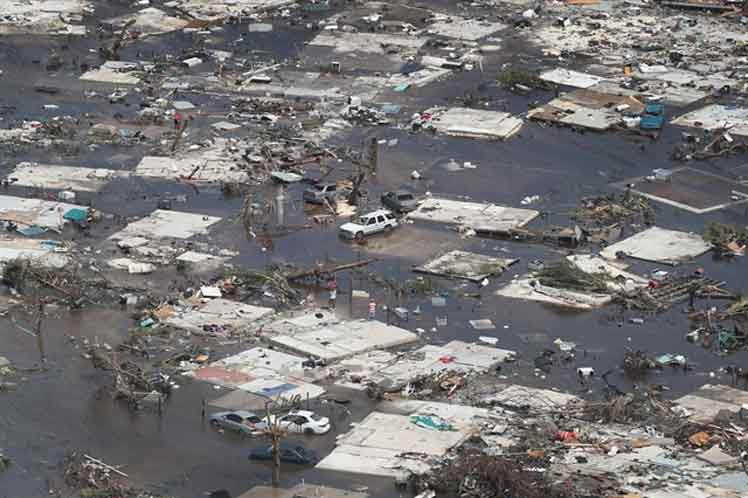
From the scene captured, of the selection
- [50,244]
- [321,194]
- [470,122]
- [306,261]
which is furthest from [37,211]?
[470,122]

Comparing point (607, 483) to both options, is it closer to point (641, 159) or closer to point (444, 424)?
point (444, 424)

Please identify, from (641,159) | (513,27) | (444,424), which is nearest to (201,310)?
(444,424)

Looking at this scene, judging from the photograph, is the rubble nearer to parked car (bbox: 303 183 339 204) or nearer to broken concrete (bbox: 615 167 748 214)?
broken concrete (bbox: 615 167 748 214)

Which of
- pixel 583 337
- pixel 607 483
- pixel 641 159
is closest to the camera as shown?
pixel 607 483

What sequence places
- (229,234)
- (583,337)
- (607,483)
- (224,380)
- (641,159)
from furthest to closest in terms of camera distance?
(641,159) → (229,234) → (583,337) → (224,380) → (607,483)

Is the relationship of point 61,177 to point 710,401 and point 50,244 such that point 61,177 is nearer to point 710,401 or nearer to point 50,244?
point 50,244

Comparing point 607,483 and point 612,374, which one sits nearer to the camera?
point 607,483
